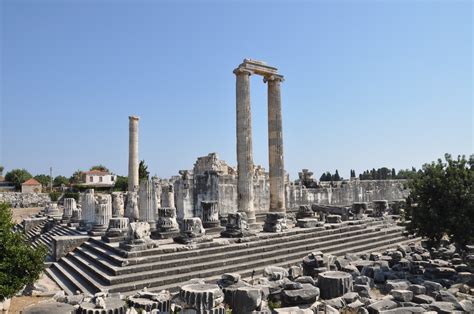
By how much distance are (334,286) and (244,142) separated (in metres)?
9.64

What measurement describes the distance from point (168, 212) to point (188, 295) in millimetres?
6808

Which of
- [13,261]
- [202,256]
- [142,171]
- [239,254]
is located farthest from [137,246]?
[142,171]

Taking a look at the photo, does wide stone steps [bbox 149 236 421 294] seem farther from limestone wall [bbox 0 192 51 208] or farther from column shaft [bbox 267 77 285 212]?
limestone wall [bbox 0 192 51 208]

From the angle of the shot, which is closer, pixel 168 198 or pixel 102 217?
pixel 102 217

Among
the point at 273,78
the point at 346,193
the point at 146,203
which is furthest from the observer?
the point at 346,193

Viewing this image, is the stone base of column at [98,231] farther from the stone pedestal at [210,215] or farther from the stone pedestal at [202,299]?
the stone pedestal at [202,299]

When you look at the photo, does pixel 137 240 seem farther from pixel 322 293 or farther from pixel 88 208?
pixel 88 208

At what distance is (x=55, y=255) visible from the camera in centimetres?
1244

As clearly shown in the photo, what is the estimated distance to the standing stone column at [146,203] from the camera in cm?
1630

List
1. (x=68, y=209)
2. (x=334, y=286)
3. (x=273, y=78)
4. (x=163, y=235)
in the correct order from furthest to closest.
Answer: (x=68, y=209)
(x=273, y=78)
(x=163, y=235)
(x=334, y=286)

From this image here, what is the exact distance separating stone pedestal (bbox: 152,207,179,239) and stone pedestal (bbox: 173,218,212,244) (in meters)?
1.16

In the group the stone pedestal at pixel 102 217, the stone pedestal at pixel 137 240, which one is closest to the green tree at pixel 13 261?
the stone pedestal at pixel 137 240

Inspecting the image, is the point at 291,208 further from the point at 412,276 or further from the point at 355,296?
the point at 355,296

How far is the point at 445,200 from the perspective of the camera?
10281 millimetres
